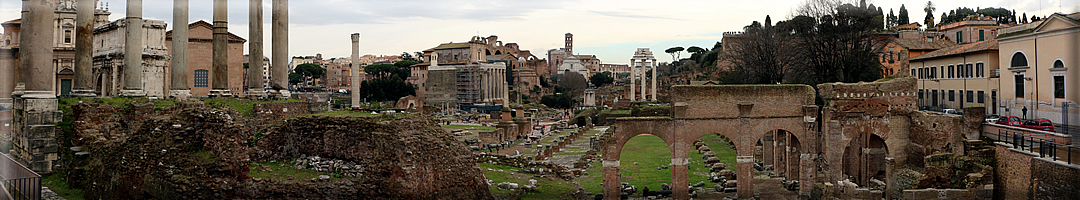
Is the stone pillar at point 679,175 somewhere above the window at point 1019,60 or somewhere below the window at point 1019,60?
below

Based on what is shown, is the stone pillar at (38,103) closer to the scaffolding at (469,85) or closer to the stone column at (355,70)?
the stone column at (355,70)

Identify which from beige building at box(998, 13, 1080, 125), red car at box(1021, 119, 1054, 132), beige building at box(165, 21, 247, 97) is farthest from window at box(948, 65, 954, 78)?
beige building at box(165, 21, 247, 97)

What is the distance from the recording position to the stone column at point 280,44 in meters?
22.2

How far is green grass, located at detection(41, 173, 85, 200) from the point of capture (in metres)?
13.4

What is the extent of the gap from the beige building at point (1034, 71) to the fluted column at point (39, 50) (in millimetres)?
21836

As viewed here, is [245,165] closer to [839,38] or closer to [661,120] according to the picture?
[661,120]

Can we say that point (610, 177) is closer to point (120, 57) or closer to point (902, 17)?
point (120, 57)

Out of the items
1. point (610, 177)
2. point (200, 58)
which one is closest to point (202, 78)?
point (200, 58)

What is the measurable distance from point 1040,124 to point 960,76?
12.6 meters

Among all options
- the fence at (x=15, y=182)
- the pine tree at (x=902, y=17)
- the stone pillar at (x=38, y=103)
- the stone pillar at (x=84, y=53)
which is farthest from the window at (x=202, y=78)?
the pine tree at (x=902, y=17)

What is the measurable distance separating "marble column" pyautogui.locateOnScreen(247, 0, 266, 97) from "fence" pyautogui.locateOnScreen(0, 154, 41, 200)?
32.9ft

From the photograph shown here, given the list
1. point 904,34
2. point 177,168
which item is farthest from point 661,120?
point 904,34

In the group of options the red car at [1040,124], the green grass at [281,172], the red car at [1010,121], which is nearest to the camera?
the green grass at [281,172]

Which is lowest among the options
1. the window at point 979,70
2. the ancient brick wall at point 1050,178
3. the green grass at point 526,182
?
the green grass at point 526,182
